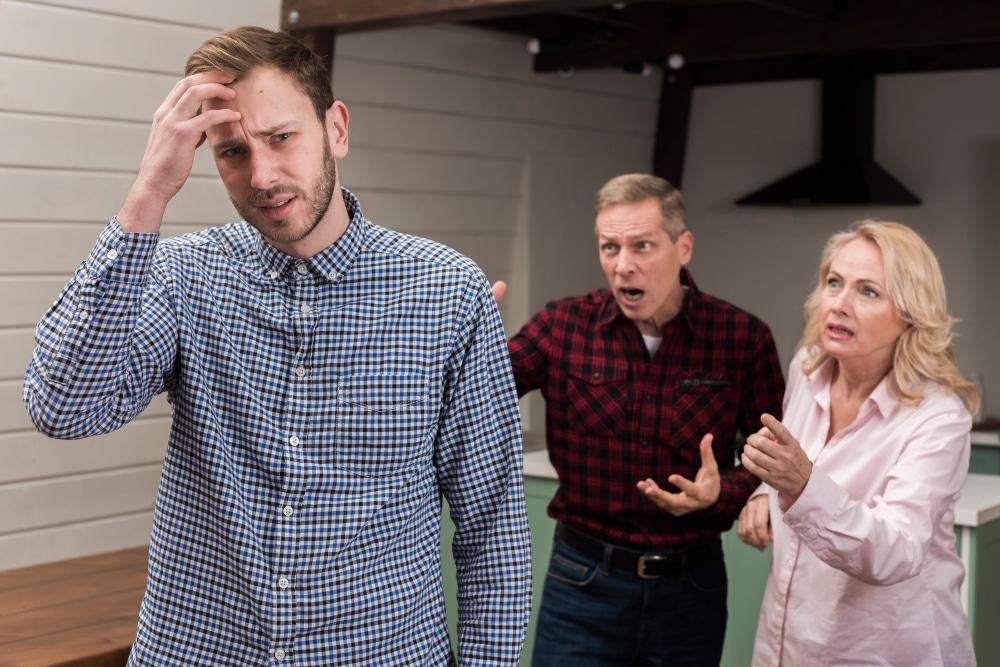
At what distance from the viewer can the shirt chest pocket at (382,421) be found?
1574 millimetres

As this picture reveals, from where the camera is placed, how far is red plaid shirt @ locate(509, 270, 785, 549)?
8.37 ft

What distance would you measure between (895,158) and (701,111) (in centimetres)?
115

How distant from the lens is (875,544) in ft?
6.47

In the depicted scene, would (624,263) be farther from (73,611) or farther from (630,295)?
(73,611)

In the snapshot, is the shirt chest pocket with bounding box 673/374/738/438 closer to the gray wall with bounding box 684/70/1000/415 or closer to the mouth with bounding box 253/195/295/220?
the mouth with bounding box 253/195/295/220

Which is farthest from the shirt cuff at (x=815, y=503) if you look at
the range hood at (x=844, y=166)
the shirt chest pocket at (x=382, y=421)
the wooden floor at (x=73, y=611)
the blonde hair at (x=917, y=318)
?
the range hood at (x=844, y=166)

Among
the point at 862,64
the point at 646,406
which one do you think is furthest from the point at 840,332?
the point at 862,64

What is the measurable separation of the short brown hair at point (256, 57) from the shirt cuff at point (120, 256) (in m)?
0.23

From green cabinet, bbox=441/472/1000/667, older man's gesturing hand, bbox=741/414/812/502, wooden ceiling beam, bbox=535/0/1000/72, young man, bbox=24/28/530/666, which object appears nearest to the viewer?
young man, bbox=24/28/530/666

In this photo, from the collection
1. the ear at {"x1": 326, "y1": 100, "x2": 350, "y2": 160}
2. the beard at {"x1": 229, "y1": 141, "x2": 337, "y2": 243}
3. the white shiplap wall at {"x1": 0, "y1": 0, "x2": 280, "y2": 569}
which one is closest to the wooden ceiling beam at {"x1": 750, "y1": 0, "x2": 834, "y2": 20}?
the white shiplap wall at {"x1": 0, "y1": 0, "x2": 280, "y2": 569}

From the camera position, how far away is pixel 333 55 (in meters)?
4.91

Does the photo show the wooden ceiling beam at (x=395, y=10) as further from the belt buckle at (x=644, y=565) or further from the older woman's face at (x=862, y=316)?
the belt buckle at (x=644, y=565)

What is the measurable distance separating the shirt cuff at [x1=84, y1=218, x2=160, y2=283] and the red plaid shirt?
1.31m

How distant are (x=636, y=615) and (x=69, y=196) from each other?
8.28ft
